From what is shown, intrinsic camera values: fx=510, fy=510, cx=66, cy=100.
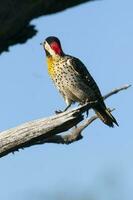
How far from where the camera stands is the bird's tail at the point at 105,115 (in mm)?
5266

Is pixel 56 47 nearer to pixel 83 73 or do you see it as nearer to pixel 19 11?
pixel 83 73

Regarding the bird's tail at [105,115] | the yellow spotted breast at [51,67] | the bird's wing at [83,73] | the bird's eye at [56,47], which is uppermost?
the bird's eye at [56,47]

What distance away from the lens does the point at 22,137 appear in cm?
354

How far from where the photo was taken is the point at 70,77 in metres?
5.80

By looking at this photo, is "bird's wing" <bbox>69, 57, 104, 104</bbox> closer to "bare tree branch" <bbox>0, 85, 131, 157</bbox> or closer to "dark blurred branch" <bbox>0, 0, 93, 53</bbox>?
"bare tree branch" <bbox>0, 85, 131, 157</bbox>

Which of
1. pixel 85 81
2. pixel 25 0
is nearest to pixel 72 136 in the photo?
pixel 85 81

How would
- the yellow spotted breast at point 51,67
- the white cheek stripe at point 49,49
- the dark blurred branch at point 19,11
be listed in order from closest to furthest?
the dark blurred branch at point 19,11 < the white cheek stripe at point 49,49 < the yellow spotted breast at point 51,67

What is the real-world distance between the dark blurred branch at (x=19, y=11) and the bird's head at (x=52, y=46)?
2554 millimetres

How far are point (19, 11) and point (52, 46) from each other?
3279mm

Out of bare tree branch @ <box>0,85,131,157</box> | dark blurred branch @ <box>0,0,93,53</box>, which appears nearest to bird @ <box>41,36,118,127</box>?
bare tree branch @ <box>0,85,131,157</box>

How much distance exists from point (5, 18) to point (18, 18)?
60 mm

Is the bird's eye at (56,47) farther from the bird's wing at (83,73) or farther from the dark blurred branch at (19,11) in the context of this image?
the dark blurred branch at (19,11)

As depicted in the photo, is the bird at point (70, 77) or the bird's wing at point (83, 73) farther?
the bird's wing at point (83, 73)

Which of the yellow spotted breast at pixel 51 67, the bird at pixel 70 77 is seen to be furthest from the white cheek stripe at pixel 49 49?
the yellow spotted breast at pixel 51 67
